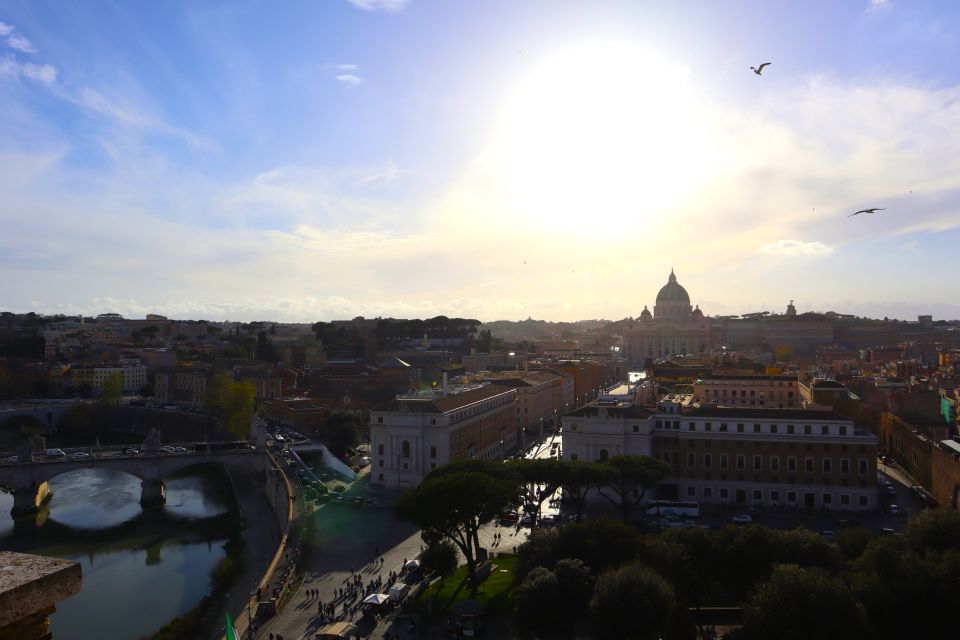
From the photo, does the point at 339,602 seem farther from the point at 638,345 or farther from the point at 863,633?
the point at 638,345

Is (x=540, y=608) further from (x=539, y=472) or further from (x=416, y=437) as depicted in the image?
(x=416, y=437)

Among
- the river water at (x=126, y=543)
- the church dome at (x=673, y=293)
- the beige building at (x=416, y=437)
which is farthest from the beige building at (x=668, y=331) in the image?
the river water at (x=126, y=543)

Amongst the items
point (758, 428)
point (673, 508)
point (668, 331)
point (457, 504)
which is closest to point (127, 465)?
point (457, 504)

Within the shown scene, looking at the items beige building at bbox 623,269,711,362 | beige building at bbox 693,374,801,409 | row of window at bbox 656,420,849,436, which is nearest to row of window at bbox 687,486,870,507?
row of window at bbox 656,420,849,436

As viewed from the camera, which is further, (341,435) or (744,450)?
(341,435)

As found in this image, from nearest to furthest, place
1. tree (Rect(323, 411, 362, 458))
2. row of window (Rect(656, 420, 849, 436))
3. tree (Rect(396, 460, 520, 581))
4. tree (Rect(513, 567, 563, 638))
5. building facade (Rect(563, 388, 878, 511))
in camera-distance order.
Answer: tree (Rect(513, 567, 563, 638))
tree (Rect(396, 460, 520, 581))
building facade (Rect(563, 388, 878, 511))
row of window (Rect(656, 420, 849, 436))
tree (Rect(323, 411, 362, 458))

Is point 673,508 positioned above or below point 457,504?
below

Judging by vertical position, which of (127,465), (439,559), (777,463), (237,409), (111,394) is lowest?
(439,559)

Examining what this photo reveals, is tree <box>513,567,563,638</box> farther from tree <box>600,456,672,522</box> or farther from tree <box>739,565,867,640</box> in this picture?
tree <box>600,456,672,522</box>
